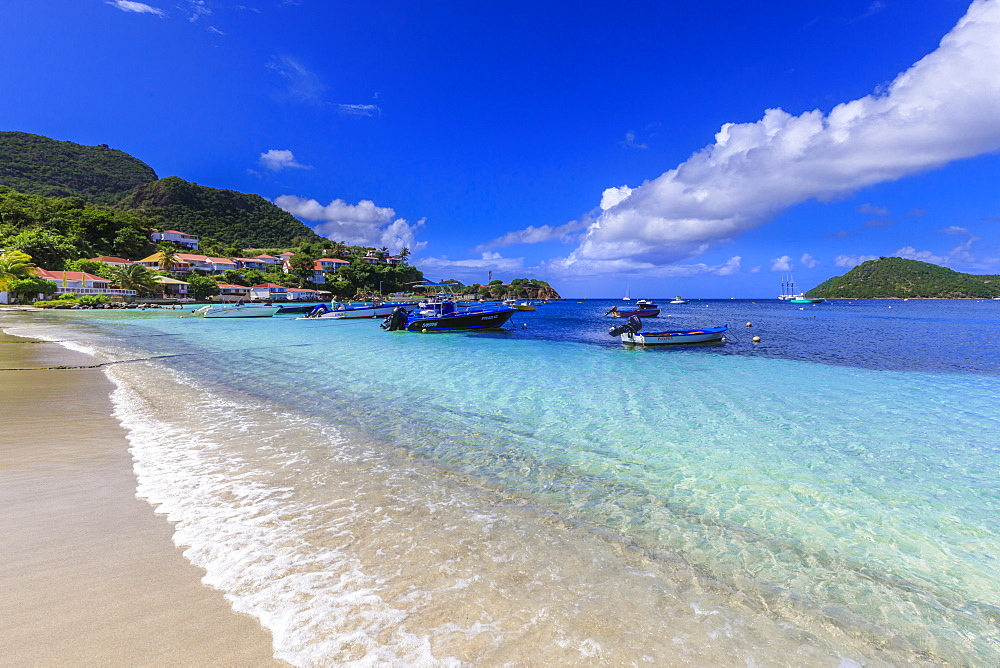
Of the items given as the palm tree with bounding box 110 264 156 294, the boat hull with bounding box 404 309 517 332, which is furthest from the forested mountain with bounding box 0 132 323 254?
the boat hull with bounding box 404 309 517 332

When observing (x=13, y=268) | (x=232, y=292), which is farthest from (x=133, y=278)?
(x=232, y=292)

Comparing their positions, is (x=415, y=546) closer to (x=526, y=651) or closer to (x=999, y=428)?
(x=526, y=651)

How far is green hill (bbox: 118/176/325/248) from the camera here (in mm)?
136750

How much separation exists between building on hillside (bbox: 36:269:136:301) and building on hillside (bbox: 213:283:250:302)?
14.7 metres

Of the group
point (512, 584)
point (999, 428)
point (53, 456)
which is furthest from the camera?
point (999, 428)

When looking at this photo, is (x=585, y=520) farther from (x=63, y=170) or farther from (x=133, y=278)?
(x=63, y=170)

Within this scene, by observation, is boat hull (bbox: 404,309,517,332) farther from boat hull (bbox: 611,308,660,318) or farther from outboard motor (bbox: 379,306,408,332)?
boat hull (bbox: 611,308,660,318)

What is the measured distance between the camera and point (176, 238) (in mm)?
108062

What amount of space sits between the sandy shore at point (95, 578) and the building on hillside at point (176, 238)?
128 meters

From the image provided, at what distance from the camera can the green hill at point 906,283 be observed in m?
160

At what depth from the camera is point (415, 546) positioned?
3.92m

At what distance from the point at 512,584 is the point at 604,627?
2.59 feet

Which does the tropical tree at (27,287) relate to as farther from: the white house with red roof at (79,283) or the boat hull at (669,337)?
the boat hull at (669,337)

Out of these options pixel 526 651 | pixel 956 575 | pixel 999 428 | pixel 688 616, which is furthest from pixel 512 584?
pixel 999 428
